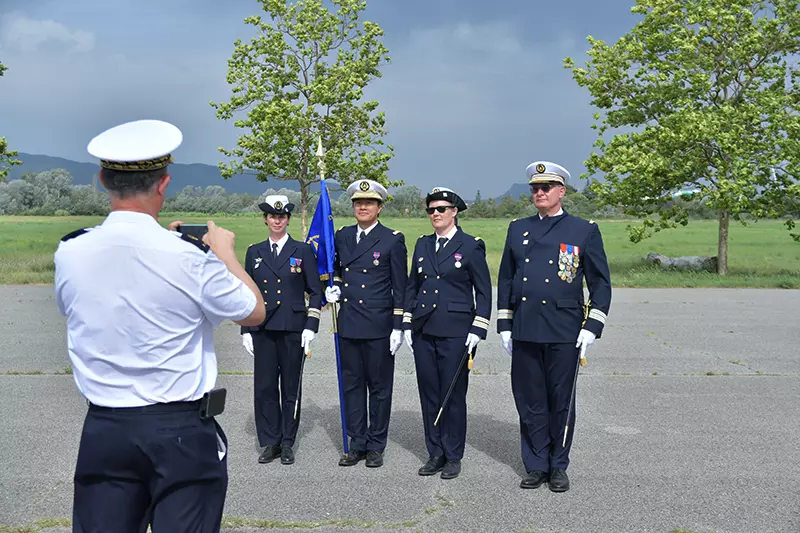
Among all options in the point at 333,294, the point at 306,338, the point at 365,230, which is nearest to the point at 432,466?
the point at 306,338

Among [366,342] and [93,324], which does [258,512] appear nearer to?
[366,342]

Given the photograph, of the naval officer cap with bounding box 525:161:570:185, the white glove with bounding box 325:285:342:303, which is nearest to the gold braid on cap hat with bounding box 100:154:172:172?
the naval officer cap with bounding box 525:161:570:185

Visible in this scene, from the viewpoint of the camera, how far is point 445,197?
5.59m

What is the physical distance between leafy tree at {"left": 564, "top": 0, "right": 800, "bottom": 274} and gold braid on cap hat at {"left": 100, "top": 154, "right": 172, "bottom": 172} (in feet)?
70.3

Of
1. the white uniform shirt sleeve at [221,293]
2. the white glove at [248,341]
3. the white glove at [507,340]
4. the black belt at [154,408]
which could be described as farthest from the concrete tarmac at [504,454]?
the white uniform shirt sleeve at [221,293]

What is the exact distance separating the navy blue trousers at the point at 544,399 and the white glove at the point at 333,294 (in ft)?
4.61

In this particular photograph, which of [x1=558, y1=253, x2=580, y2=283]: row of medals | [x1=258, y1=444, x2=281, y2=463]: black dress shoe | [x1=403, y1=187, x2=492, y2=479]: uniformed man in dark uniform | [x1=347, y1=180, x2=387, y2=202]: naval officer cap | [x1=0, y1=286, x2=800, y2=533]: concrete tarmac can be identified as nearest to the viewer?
[x1=0, y1=286, x2=800, y2=533]: concrete tarmac

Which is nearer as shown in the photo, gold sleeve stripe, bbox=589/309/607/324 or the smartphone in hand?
the smartphone in hand

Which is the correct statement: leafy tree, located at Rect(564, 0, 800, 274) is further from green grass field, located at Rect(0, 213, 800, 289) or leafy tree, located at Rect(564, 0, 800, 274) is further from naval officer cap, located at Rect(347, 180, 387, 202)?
naval officer cap, located at Rect(347, 180, 387, 202)

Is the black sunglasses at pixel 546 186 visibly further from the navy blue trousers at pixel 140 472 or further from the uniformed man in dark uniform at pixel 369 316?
the navy blue trousers at pixel 140 472

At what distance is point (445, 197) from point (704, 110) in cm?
2001

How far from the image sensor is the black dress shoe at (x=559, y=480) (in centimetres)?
496

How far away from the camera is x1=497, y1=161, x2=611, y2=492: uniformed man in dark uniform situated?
16.9 feet

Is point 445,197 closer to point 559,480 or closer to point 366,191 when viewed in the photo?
point 366,191
